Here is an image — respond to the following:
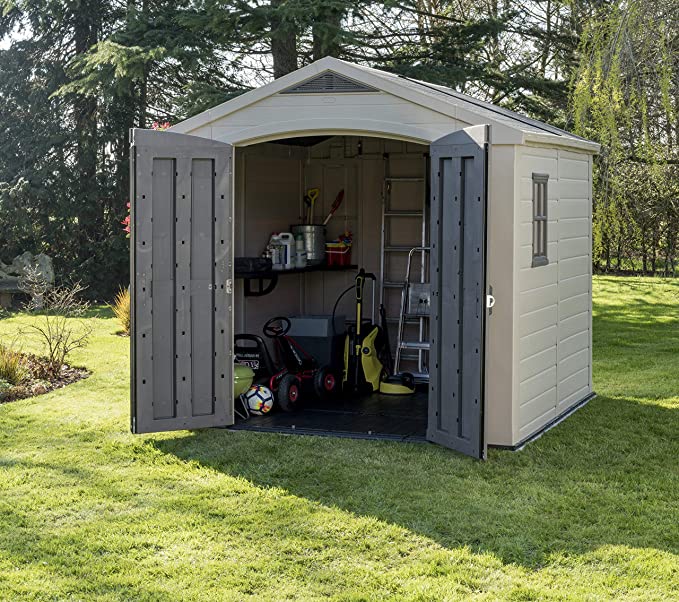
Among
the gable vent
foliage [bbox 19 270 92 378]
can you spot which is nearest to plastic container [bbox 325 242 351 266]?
foliage [bbox 19 270 92 378]

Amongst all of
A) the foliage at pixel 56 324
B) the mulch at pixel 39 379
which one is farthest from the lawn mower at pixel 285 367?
the foliage at pixel 56 324

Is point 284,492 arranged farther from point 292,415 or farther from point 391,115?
point 391,115

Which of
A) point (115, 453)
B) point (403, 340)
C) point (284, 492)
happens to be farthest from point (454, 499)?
point (403, 340)

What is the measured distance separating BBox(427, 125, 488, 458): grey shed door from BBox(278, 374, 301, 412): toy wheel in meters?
1.52

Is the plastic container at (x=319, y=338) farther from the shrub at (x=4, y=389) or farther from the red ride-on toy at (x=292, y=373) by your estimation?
the shrub at (x=4, y=389)

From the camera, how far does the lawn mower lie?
8305mm

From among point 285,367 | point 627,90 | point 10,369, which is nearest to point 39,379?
point 10,369

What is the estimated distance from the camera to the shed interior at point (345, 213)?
9609 millimetres

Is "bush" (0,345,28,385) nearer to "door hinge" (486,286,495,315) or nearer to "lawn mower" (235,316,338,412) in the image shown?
"lawn mower" (235,316,338,412)

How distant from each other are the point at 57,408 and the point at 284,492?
10.6 ft

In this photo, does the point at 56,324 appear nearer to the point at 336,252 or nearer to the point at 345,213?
the point at 336,252

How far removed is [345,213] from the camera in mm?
10258

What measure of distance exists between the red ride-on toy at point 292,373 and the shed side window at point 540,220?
7.23 feet

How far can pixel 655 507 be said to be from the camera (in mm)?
5793
